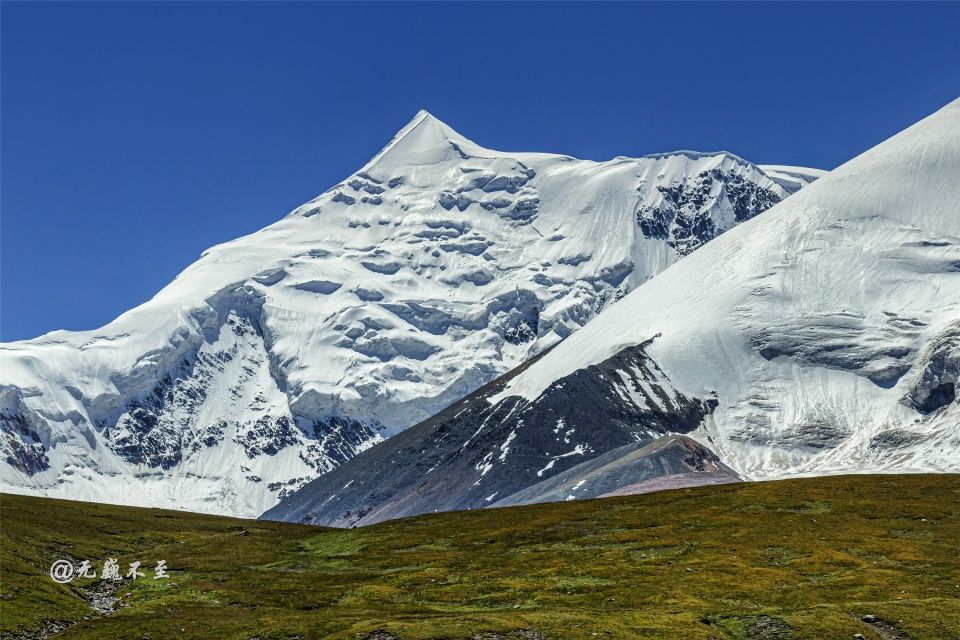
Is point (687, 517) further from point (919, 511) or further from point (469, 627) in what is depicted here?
point (469, 627)

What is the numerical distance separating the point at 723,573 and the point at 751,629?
17.6 m

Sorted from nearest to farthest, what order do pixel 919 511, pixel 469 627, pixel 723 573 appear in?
1. pixel 469 627
2. pixel 723 573
3. pixel 919 511

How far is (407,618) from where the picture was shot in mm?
86188

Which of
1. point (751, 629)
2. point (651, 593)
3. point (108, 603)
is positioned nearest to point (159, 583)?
point (108, 603)

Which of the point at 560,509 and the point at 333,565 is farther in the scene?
the point at 560,509

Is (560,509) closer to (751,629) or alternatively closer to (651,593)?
(651,593)

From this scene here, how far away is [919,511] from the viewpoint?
12294 centimetres

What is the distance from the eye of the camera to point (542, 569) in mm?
105188

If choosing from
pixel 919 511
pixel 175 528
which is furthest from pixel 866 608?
pixel 175 528

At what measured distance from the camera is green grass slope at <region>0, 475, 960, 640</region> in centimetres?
8281

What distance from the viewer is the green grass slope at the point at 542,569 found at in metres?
82.8

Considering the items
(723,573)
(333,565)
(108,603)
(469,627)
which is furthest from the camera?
(333,565)

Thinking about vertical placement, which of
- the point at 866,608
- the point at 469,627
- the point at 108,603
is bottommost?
the point at 866,608

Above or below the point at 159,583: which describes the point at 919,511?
below
